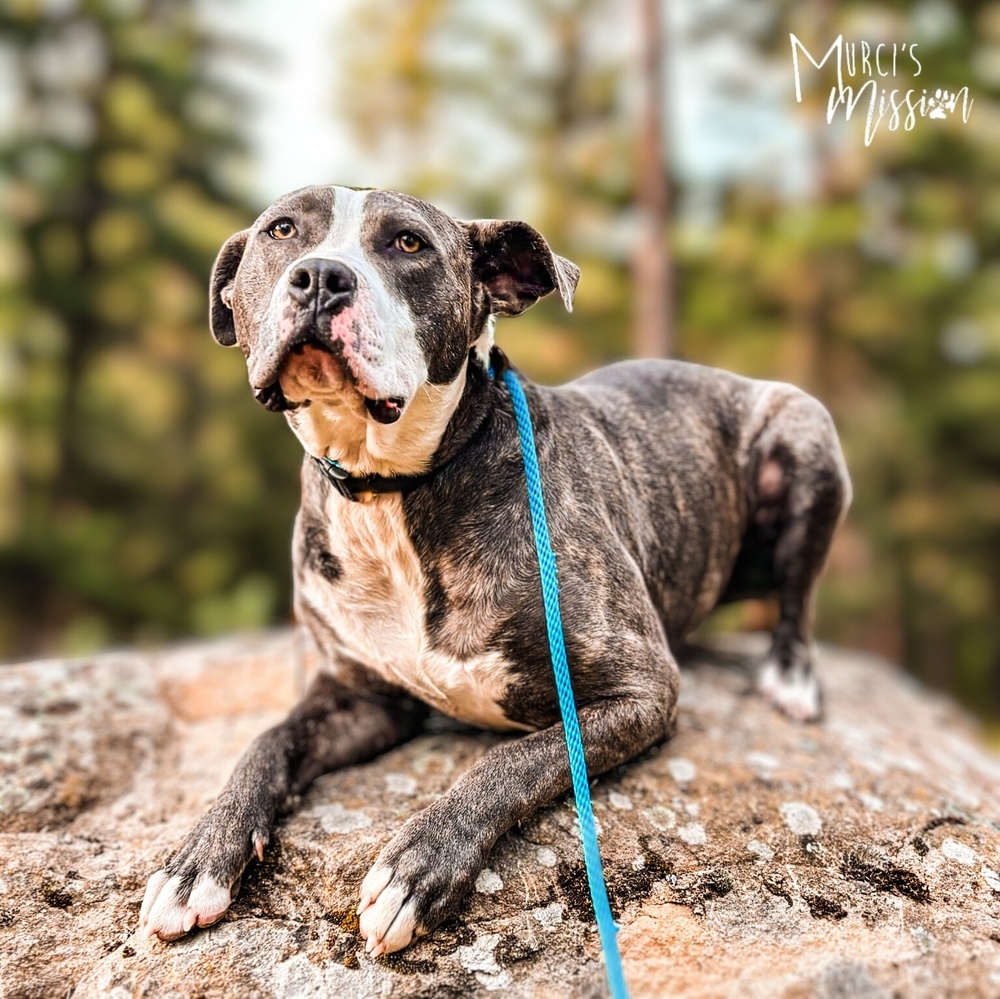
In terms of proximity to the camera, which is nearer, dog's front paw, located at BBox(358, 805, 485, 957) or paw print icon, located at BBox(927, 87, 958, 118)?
dog's front paw, located at BBox(358, 805, 485, 957)

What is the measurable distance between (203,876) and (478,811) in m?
0.70

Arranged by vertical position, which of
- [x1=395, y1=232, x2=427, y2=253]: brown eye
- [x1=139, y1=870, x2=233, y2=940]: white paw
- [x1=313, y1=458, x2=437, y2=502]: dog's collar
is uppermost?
[x1=395, y1=232, x2=427, y2=253]: brown eye

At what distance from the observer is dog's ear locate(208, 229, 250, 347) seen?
2.83 m

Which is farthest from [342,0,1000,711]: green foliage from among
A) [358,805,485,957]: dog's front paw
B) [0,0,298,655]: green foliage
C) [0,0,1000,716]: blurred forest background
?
[358,805,485,957]: dog's front paw

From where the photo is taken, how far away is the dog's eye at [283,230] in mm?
2557

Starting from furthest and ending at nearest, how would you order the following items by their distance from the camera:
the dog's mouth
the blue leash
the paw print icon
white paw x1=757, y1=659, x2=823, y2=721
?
the paw print icon, white paw x1=757, y1=659, x2=823, y2=721, the dog's mouth, the blue leash

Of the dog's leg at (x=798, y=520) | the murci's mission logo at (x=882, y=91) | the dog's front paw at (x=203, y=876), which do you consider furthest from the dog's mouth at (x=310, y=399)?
the murci's mission logo at (x=882, y=91)

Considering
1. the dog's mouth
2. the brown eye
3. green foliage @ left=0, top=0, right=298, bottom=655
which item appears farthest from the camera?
green foliage @ left=0, top=0, right=298, bottom=655

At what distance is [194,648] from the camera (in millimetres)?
5020

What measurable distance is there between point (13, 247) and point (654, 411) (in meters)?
8.39

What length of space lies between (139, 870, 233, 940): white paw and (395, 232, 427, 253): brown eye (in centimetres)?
169

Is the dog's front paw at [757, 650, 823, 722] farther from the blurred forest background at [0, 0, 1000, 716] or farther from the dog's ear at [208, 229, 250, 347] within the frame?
the blurred forest background at [0, 0, 1000, 716]

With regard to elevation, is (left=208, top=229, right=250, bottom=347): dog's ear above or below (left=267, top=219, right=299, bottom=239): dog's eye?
below

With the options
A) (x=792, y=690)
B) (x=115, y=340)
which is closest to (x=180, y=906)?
(x=792, y=690)
